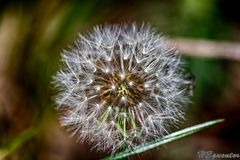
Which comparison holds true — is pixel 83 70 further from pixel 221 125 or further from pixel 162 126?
pixel 221 125

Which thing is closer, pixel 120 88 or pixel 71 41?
pixel 120 88

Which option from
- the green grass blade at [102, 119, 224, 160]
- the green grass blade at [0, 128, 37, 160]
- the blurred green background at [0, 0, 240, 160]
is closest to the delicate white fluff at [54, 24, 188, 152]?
the green grass blade at [102, 119, 224, 160]

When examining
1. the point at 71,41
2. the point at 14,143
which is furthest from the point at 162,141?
the point at 71,41

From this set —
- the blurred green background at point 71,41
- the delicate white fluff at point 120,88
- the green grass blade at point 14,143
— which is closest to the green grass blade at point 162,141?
the delicate white fluff at point 120,88

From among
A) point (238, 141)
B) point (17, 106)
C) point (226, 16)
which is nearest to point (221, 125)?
point (238, 141)

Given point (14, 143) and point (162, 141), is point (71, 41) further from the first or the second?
point (162, 141)

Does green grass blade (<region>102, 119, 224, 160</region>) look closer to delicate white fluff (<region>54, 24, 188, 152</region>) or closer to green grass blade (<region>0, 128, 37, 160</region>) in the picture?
delicate white fluff (<region>54, 24, 188, 152</region>)
